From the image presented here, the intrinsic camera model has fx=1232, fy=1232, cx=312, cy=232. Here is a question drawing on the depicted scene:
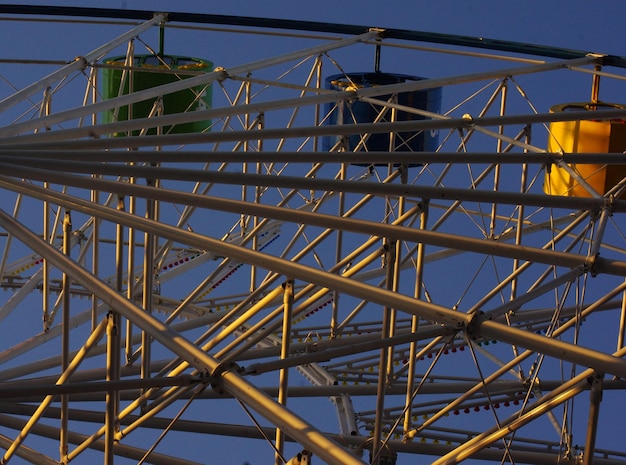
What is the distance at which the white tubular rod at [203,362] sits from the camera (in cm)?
1358

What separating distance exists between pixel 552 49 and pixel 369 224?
1509 centimetres

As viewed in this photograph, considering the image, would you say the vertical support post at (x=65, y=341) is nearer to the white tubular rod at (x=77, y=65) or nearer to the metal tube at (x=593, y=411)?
the white tubular rod at (x=77, y=65)

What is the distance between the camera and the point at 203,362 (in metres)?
15.3

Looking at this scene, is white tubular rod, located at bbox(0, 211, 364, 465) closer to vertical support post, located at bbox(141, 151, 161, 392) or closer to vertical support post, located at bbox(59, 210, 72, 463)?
vertical support post, located at bbox(59, 210, 72, 463)

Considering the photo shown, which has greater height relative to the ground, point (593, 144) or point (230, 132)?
point (593, 144)

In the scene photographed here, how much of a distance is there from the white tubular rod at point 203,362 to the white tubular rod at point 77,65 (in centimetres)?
581

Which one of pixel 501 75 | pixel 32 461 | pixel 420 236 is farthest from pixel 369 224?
pixel 501 75

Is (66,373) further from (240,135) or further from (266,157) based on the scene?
(240,135)

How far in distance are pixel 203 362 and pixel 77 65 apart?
15.4 metres

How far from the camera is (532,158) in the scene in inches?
792

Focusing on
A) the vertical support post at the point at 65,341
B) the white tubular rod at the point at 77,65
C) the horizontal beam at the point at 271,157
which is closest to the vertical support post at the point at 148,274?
the vertical support post at the point at 65,341

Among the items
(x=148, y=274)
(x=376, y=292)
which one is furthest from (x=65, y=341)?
(x=376, y=292)

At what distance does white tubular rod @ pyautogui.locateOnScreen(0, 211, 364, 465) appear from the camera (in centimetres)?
1358

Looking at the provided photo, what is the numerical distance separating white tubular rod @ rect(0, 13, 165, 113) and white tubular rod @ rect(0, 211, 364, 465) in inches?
229
